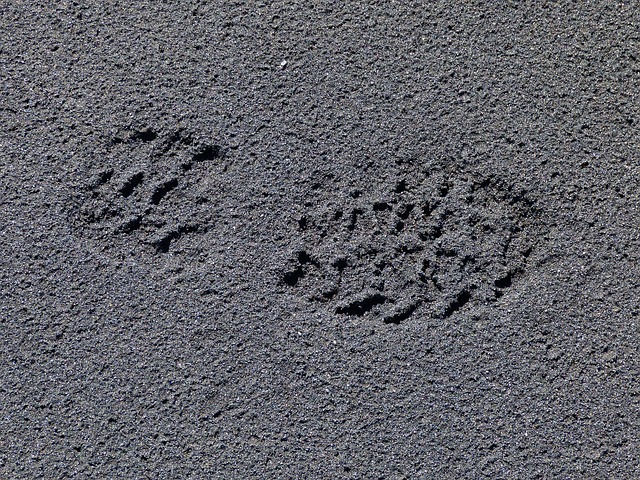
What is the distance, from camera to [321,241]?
298cm

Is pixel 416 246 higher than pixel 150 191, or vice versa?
pixel 150 191

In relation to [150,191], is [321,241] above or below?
below

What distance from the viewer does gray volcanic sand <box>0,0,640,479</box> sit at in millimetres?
2811

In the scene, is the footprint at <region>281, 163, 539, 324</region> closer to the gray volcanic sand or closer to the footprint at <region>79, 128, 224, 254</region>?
the gray volcanic sand

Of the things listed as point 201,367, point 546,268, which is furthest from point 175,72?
point 546,268

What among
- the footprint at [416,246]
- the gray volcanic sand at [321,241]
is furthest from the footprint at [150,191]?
the footprint at [416,246]

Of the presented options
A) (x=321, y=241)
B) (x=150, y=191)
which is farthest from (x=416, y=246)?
(x=150, y=191)

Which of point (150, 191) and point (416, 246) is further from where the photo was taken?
point (150, 191)

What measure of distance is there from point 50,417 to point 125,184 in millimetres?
832

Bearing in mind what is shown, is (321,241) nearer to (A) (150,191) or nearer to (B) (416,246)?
(B) (416,246)

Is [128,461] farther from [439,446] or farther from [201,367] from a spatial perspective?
[439,446]

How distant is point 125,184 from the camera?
Result: 120 inches

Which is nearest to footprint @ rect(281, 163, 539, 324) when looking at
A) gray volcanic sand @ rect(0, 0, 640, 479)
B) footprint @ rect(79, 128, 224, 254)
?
gray volcanic sand @ rect(0, 0, 640, 479)

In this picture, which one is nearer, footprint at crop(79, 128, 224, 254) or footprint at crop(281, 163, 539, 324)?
footprint at crop(281, 163, 539, 324)
